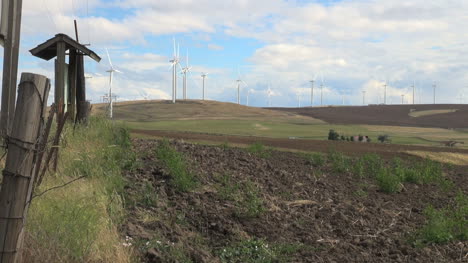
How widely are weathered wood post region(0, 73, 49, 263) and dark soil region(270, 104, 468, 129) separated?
93.8 metres

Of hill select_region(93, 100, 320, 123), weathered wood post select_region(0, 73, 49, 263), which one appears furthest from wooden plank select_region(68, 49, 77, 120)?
hill select_region(93, 100, 320, 123)

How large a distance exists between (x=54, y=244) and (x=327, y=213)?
597 centimetres

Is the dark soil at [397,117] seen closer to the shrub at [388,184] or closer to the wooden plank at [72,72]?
the shrub at [388,184]

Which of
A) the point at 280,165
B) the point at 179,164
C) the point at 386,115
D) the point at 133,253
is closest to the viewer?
the point at 133,253

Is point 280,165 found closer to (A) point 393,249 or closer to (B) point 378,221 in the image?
(B) point 378,221

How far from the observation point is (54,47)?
15312 mm

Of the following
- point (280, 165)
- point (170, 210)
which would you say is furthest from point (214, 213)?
point (280, 165)

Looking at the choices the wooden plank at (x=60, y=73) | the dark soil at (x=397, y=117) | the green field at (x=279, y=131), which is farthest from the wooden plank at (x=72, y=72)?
the dark soil at (x=397, y=117)

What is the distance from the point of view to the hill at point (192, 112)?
94.7 meters

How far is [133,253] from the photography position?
22.6ft

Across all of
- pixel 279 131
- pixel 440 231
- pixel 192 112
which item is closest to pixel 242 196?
pixel 440 231

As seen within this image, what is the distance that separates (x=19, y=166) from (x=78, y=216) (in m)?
1.88

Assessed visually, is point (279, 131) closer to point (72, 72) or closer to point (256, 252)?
point (72, 72)

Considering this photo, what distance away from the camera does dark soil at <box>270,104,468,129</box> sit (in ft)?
320
